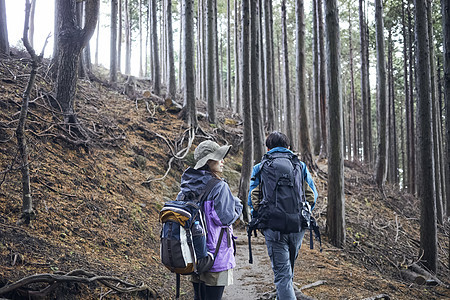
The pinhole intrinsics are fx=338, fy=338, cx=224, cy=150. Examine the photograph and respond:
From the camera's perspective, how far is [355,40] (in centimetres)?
2945

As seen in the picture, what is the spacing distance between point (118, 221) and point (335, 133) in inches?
212

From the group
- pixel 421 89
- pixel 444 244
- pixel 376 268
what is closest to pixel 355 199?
pixel 444 244

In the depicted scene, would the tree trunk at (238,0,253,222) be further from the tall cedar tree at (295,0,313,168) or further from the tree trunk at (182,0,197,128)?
the tall cedar tree at (295,0,313,168)

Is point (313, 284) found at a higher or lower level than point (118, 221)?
lower

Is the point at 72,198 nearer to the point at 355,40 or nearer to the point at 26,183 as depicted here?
the point at 26,183

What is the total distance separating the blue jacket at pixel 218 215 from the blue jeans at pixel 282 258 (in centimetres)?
83

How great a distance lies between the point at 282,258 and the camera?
3809 mm

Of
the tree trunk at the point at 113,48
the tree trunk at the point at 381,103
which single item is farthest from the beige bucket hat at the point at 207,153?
the tree trunk at the point at 113,48

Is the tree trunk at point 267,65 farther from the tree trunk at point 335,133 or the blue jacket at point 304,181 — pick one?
the blue jacket at point 304,181

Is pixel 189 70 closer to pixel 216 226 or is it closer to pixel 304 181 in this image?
pixel 304 181

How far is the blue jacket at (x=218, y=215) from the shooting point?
9.87 feet

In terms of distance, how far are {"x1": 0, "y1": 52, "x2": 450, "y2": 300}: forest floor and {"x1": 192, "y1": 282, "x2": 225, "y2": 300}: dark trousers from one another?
4.45 ft

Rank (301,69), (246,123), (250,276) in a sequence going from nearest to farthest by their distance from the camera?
(250,276) → (246,123) → (301,69)

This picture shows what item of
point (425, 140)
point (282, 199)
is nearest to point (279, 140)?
point (282, 199)
